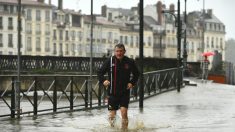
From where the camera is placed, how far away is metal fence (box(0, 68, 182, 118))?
2123cm

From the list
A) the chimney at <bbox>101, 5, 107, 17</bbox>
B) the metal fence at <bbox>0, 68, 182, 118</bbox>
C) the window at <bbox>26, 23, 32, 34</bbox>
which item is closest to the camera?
the metal fence at <bbox>0, 68, 182, 118</bbox>

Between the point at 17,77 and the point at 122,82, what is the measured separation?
5.71m

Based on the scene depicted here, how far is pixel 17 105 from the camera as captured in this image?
20891mm

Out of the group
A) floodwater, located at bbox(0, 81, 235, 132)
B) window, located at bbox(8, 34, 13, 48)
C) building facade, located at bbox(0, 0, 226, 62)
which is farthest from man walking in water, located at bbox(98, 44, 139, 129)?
window, located at bbox(8, 34, 13, 48)

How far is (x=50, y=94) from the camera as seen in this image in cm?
2372

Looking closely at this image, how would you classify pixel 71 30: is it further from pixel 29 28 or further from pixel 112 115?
pixel 112 115

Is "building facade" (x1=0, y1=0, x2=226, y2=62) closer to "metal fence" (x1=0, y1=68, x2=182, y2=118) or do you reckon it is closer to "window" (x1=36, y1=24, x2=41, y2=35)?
"window" (x1=36, y1=24, x2=41, y2=35)

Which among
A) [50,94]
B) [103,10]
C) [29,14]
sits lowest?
[50,94]

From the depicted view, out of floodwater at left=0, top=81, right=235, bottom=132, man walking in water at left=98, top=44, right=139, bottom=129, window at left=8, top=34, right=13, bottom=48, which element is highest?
window at left=8, top=34, right=13, bottom=48

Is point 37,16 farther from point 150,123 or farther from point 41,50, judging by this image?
point 150,123

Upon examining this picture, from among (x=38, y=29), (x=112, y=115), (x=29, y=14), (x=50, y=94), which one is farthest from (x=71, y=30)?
(x=112, y=115)

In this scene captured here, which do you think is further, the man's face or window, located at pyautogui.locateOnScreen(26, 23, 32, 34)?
window, located at pyautogui.locateOnScreen(26, 23, 32, 34)

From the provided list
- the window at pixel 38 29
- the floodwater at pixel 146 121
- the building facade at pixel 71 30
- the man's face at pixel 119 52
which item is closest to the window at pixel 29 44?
the building facade at pixel 71 30

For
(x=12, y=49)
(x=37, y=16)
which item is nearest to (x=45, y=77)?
(x=12, y=49)
